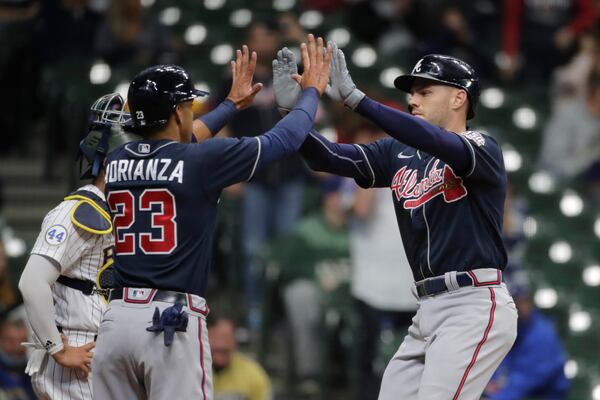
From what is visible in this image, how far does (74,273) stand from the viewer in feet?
15.9

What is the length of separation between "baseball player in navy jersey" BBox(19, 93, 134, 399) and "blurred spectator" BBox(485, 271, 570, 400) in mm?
3246

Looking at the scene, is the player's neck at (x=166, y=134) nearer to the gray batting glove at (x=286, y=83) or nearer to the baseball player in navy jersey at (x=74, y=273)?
the baseball player in navy jersey at (x=74, y=273)

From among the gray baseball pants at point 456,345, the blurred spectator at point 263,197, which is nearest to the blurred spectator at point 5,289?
the blurred spectator at point 263,197

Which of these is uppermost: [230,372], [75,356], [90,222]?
[90,222]

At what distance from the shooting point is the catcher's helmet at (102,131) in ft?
16.0

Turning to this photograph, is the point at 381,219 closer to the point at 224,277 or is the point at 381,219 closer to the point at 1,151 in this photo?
the point at 224,277

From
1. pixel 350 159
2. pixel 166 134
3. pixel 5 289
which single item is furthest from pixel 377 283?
pixel 166 134

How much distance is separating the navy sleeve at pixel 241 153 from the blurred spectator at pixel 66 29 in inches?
236

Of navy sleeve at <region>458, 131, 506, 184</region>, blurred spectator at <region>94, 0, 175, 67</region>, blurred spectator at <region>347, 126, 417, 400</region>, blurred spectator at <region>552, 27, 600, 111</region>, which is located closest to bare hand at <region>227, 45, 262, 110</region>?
navy sleeve at <region>458, 131, 506, 184</region>

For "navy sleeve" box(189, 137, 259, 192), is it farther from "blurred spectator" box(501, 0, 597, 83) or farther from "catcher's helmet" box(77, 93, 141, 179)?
"blurred spectator" box(501, 0, 597, 83)

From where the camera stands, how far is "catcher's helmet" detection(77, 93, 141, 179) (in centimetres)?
489

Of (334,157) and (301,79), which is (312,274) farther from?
(301,79)

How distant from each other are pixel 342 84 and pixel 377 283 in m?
3.06

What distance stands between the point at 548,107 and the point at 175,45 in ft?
11.0
